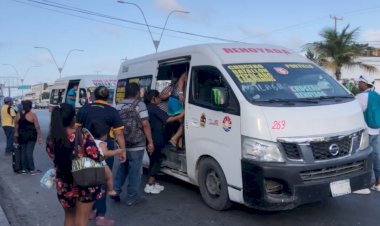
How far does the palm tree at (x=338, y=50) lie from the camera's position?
3331 centimetres

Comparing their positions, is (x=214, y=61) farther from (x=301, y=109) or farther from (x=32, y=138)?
(x=32, y=138)

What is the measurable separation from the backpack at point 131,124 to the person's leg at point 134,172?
0.17m

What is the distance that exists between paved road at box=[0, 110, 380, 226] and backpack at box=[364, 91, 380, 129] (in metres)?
1.04

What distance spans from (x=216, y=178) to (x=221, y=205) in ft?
1.16

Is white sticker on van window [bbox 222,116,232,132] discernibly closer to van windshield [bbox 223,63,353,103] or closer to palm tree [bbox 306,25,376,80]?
van windshield [bbox 223,63,353,103]

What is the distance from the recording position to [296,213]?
5.53 metres

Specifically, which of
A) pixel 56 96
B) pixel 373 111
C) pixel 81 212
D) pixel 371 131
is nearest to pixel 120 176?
pixel 81 212

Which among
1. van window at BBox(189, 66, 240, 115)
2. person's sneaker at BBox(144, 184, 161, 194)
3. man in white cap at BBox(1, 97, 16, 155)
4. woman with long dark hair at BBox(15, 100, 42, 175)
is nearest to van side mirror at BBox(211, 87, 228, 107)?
van window at BBox(189, 66, 240, 115)

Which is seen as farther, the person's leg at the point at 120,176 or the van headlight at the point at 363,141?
the person's leg at the point at 120,176

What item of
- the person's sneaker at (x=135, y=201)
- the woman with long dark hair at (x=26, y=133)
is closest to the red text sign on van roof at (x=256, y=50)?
the person's sneaker at (x=135, y=201)

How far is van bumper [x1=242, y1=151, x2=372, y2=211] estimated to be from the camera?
15.6 ft

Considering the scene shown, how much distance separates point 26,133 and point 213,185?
198 inches

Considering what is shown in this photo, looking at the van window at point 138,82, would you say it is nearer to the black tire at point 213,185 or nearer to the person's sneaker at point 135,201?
the person's sneaker at point 135,201

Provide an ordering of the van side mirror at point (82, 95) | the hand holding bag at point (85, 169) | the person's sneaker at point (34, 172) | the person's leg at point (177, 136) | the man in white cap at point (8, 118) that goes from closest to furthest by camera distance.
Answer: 1. the hand holding bag at point (85, 169)
2. the person's leg at point (177, 136)
3. the person's sneaker at point (34, 172)
4. the man in white cap at point (8, 118)
5. the van side mirror at point (82, 95)
